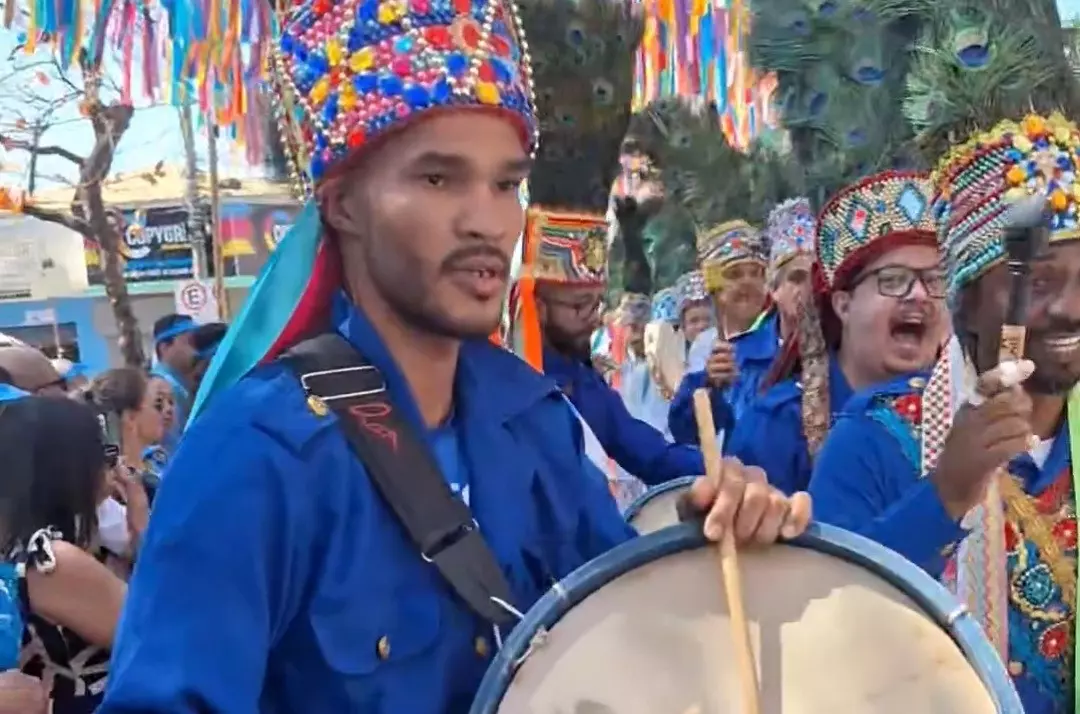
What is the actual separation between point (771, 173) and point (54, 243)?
3009cm

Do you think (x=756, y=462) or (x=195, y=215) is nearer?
(x=756, y=462)

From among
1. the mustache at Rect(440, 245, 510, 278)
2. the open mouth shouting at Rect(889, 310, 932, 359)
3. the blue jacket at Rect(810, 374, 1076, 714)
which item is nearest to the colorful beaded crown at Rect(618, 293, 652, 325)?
the open mouth shouting at Rect(889, 310, 932, 359)

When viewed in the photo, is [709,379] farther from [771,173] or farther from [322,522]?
[322,522]

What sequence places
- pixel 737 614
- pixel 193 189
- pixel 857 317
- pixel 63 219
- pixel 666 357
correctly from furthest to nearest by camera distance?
pixel 193 189 → pixel 63 219 → pixel 666 357 → pixel 857 317 → pixel 737 614

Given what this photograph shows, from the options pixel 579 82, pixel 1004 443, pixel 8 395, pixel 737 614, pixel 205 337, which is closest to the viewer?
pixel 737 614

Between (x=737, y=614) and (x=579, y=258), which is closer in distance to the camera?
(x=737, y=614)

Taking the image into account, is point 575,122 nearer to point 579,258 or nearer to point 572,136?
point 572,136

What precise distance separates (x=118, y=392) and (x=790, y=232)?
3222 mm

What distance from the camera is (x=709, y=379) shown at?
17.7ft

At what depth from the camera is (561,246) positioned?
15.4ft

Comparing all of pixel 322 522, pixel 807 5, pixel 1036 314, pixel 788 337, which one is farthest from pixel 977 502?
pixel 807 5

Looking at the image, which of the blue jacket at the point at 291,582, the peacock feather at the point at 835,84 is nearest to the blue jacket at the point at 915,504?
the blue jacket at the point at 291,582

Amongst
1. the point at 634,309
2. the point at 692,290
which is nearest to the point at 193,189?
the point at 634,309

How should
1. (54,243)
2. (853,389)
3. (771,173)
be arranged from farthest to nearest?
(54,243), (771,173), (853,389)
